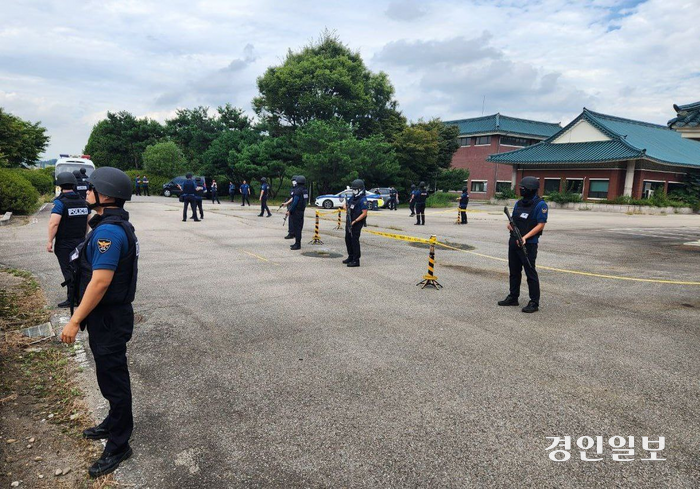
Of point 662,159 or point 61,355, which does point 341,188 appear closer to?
point 662,159

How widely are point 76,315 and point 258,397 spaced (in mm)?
Result: 1719

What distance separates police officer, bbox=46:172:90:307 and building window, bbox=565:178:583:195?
38.6 metres

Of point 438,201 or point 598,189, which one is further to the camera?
point 438,201

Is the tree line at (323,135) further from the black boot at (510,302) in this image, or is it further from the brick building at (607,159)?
the black boot at (510,302)

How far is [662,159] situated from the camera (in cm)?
3503

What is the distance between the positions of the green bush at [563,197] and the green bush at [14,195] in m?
35.4

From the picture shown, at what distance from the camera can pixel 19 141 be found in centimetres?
2814

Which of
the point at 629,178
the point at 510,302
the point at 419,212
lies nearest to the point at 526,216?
the point at 510,302

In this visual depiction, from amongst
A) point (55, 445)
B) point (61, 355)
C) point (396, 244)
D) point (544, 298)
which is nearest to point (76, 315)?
point (55, 445)

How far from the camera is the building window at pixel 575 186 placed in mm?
37719

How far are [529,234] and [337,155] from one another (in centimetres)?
2530

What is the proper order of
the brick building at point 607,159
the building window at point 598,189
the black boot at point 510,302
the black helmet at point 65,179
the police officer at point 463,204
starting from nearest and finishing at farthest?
1. the black helmet at point 65,179
2. the black boot at point 510,302
3. the police officer at point 463,204
4. the brick building at point 607,159
5. the building window at point 598,189

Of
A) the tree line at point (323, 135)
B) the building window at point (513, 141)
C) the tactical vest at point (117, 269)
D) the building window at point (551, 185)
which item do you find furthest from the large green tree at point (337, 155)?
the tactical vest at point (117, 269)

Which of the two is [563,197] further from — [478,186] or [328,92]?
[328,92]
